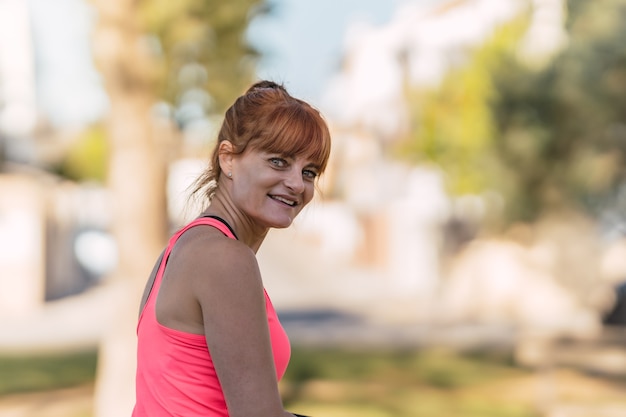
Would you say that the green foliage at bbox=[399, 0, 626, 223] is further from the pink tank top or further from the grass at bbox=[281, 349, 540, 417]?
the pink tank top

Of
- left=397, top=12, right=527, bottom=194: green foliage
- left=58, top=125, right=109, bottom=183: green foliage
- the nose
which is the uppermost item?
left=58, top=125, right=109, bottom=183: green foliage

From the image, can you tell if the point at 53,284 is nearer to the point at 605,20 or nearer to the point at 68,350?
the point at 68,350

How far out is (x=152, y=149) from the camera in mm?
10125

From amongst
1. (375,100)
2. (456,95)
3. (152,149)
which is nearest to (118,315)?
(152,149)

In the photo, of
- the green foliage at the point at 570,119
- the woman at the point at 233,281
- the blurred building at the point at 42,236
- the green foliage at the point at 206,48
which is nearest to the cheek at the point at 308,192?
the woman at the point at 233,281

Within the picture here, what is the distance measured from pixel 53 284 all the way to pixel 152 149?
57.6 ft

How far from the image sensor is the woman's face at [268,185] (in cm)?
227

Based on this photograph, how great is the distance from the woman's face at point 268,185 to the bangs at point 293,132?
20 mm

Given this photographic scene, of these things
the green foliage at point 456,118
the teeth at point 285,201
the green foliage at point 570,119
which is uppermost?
the green foliage at point 456,118

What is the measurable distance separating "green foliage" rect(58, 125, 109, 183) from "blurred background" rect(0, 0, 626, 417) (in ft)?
88.4

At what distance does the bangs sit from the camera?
2225 millimetres

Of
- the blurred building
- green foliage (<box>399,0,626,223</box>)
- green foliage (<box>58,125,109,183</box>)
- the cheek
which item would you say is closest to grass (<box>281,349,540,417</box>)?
green foliage (<box>399,0,626,223</box>)

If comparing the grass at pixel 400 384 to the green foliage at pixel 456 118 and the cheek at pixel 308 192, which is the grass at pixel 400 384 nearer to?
the cheek at pixel 308 192

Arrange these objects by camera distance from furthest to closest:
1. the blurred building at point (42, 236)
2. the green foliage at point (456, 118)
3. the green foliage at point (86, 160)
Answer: the green foliage at point (86, 160)
the green foliage at point (456, 118)
the blurred building at point (42, 236)
